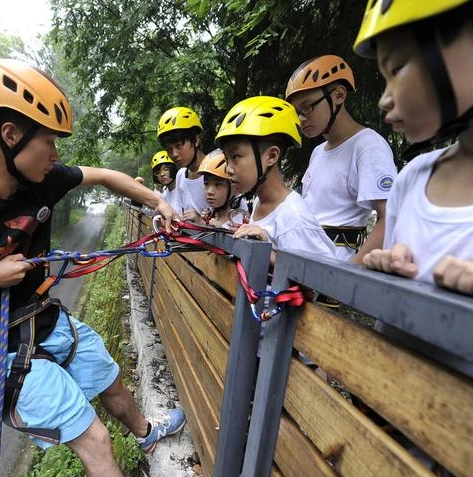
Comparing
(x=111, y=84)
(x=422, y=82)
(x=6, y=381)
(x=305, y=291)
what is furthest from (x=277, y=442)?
(x=111, y=84)

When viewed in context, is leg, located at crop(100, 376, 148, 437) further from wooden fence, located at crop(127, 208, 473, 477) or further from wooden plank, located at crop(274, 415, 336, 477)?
wooden plank, located at crop(274, 415, 336, 477)

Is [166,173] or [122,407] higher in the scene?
[166,173]

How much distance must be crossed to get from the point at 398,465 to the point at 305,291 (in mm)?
671

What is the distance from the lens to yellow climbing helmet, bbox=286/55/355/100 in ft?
9.37

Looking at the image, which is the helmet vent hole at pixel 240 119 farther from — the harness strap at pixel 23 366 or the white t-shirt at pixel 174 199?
the white t-shirt at pixel 174 199

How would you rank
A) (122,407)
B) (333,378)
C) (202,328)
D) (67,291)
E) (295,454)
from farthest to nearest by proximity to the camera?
(67,291), (122,407), (202,328), (295,454), (333,378)

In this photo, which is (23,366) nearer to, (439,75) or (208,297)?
(208,297)

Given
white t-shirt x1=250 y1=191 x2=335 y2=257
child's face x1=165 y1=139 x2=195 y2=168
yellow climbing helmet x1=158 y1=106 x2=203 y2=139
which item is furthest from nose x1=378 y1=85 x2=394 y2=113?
yellow climbing helmet x1=158 y1=106 x2=203 y2=139

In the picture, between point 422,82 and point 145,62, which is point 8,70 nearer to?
point 422,82

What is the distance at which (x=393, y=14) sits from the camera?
39.8 inches

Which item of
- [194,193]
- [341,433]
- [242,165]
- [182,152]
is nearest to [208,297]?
[242,165]

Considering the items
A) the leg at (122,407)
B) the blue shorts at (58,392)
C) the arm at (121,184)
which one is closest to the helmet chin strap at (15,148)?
the arm at (121,184)

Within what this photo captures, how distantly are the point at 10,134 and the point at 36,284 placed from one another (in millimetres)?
990

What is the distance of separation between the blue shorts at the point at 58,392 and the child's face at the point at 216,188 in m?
1.89
